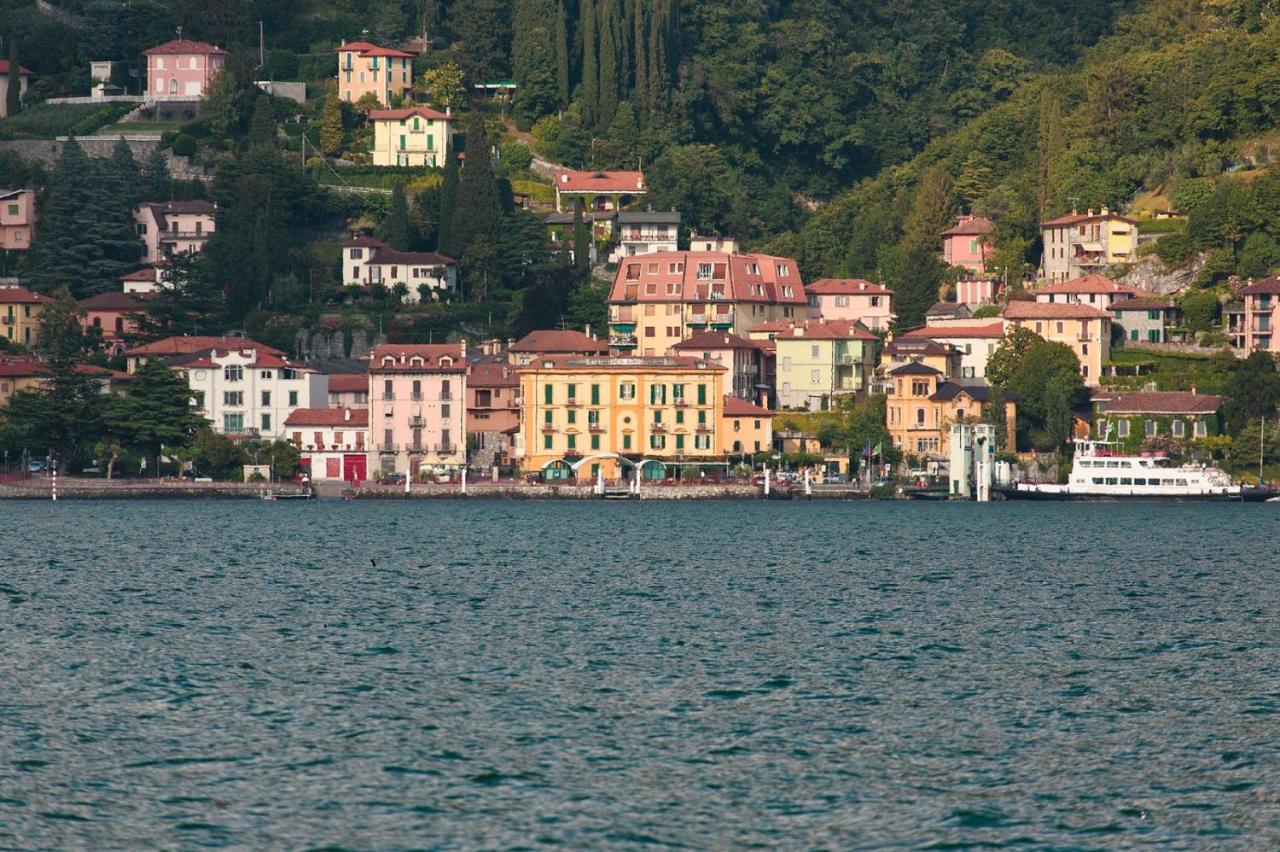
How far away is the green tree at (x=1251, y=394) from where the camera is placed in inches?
3816

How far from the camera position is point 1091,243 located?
378 feet

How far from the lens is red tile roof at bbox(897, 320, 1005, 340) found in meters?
112

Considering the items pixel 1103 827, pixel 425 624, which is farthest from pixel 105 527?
pixel 1103 827

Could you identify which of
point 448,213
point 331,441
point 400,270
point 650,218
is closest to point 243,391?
point 331,441

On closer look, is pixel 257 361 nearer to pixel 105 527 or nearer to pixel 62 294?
pixel 62 294

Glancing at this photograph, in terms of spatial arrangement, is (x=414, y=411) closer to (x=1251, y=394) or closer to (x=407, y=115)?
(x=407, y=115)

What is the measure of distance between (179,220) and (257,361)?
77.8 feet

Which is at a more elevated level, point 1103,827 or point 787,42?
point 787,42

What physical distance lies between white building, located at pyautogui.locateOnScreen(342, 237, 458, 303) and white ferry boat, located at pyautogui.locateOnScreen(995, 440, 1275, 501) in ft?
122

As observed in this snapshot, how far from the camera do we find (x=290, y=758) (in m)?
29.4

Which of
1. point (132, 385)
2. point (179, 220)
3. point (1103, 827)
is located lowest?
point (1103, 827)

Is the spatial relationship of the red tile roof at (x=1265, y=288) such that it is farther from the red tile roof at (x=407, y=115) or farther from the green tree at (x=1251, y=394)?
the red tile roof at (x=407, y=115)

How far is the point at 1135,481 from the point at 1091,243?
2174 centimetres

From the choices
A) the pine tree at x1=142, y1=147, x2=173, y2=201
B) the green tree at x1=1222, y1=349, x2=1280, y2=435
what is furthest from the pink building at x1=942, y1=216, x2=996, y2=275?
the pine tree at x1=142, y1=147, x2=173, y2=201
